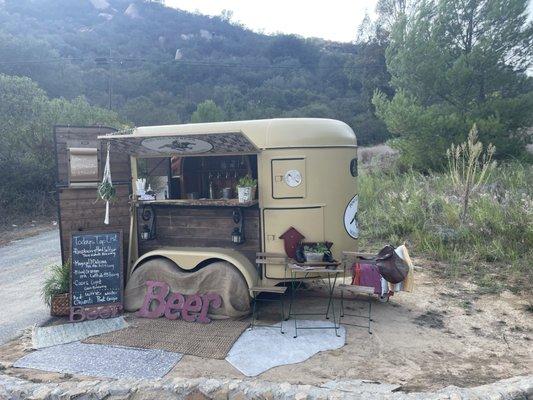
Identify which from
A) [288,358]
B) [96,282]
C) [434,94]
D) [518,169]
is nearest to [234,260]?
[288,358]

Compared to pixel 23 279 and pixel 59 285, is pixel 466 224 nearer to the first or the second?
pixel 59 285

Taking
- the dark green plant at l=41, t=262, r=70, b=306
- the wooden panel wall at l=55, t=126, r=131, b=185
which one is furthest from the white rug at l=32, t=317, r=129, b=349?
the wooden panel wall at l=55, t=126, r=131, b=185

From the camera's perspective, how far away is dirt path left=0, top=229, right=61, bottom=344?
5.83 meters

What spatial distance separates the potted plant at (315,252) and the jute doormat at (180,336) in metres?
1.14

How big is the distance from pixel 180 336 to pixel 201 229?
1.49 m

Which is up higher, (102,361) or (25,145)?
(25,145)

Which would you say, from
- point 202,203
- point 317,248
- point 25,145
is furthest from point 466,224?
point 25,145

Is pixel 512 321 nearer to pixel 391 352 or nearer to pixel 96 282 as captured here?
pixel 391 352

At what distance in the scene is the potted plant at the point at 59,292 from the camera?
579 cm

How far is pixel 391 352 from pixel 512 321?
6.57 feet

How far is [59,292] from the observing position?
19.4 feet

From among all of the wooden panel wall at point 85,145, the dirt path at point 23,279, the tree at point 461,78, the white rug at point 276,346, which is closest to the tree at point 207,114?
the tree at point 461,78

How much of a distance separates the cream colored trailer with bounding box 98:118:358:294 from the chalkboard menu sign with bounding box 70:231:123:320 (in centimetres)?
98

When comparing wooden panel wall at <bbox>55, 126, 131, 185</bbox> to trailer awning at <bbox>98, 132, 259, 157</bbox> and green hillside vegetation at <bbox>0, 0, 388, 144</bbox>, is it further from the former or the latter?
green hillside vegetation at <bbox>0, 0, 388, 144</bbox>
